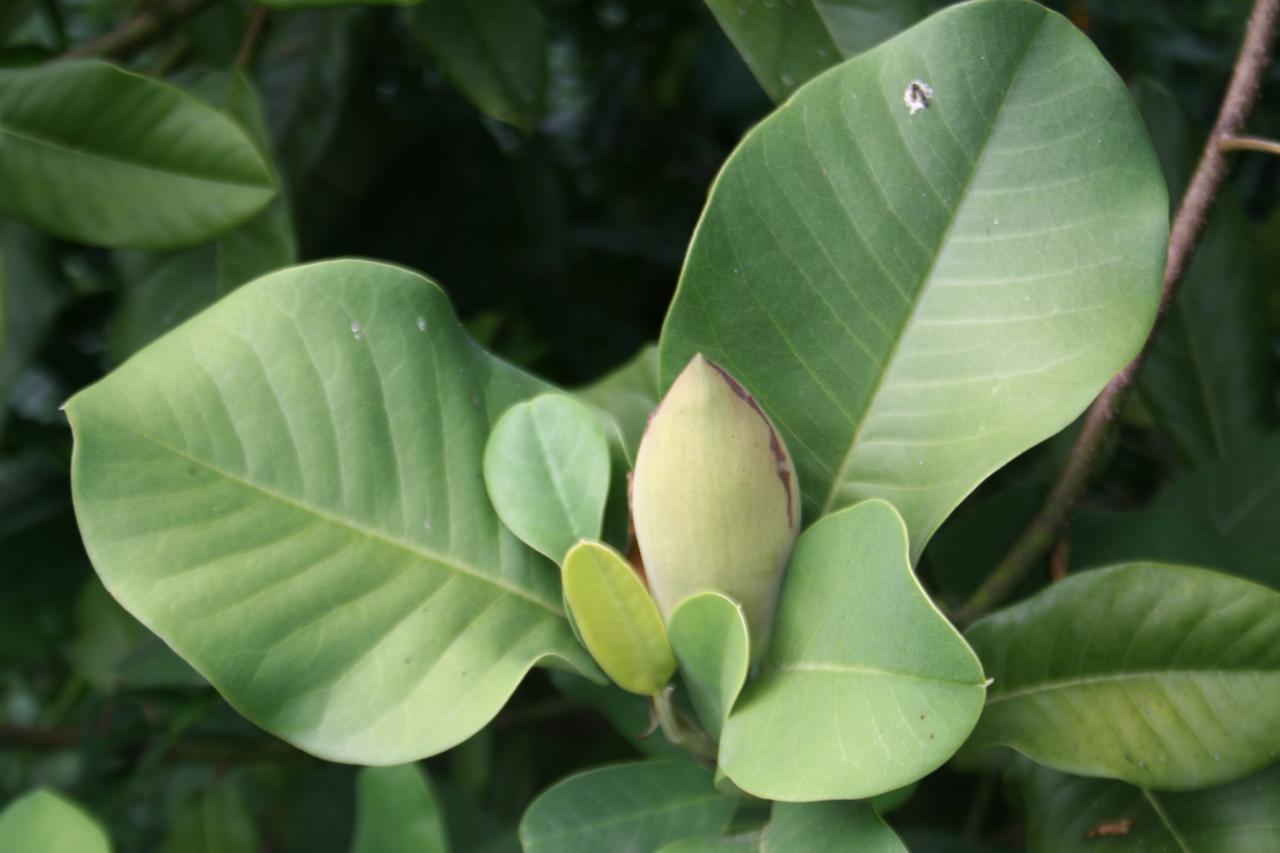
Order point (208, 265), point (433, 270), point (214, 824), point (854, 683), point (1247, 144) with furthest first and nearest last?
point (433, 270)
point (214, 824)
point (208, 265)
point (1247, 144)
point (854, 683)

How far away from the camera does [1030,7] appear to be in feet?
1.58

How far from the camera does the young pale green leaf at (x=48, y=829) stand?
1.89ft

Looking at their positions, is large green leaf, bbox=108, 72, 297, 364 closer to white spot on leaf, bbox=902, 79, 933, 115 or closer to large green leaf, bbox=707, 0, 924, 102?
large green leaf, bbox=707, 0, 924, 102

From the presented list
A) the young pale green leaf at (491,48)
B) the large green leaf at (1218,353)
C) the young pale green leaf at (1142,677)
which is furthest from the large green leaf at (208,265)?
the large green leaf at (1218,353)

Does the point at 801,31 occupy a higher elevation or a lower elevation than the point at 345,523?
higher

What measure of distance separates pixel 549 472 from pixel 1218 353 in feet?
2.05

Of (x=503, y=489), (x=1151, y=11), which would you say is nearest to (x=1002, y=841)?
(x=503, y=489)

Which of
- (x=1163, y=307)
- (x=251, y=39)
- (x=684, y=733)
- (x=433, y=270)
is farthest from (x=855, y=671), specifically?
(x=433, y=270)

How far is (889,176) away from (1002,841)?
76 cm

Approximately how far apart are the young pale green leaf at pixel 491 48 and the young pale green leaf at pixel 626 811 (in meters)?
0.54

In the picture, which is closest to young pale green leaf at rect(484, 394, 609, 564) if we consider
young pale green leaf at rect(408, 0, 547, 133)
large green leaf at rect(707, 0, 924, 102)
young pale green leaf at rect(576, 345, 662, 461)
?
young pale green leaf at rect(576, 345, 662, 461)

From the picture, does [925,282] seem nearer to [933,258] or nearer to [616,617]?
[933,258]

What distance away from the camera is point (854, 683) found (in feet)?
1.38

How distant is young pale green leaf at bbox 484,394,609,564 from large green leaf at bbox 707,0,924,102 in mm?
234
